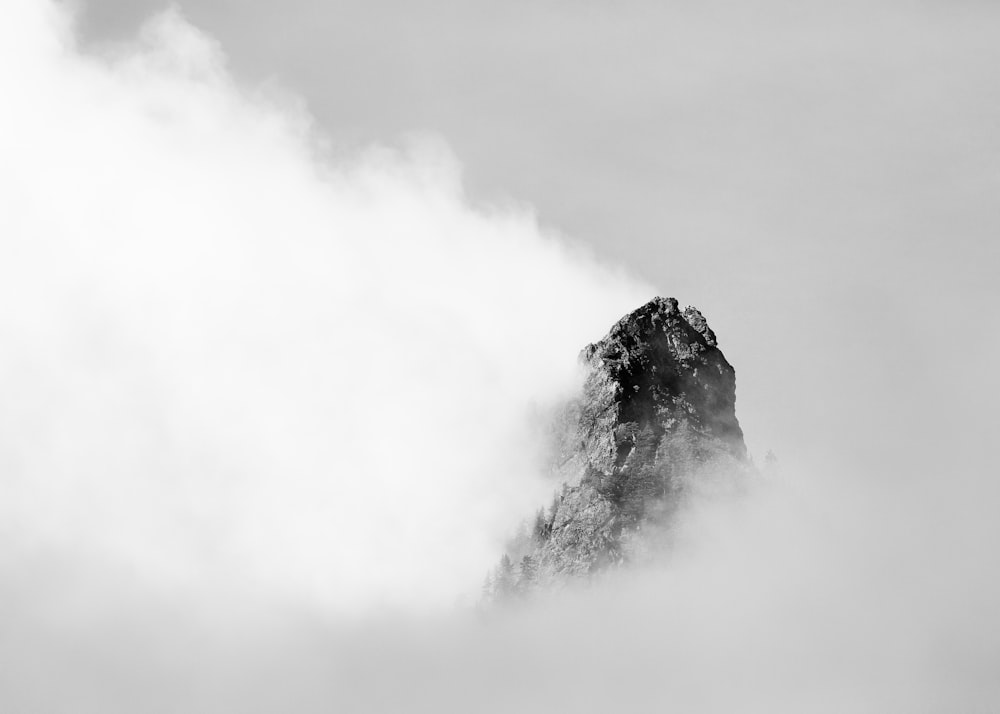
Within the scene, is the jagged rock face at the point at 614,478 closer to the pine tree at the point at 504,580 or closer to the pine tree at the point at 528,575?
the pine tree at the point at 528,575

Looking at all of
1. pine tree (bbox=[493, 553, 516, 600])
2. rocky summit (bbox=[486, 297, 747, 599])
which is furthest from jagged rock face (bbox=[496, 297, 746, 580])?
pine tree (bbox=[493, 553, 516, 600])

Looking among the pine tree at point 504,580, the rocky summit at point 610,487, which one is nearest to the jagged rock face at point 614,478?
the rocky summit at point 610,487

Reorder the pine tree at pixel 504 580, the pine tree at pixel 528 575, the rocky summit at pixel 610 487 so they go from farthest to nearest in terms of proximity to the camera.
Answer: the pine tree at pixel 504 580 < the pine tree at pixel 528 575 < the rocky summit at pixel 610 487

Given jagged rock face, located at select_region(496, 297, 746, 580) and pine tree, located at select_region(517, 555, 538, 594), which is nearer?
jagged rock face, located at select_region(496, 297, 746, 580)

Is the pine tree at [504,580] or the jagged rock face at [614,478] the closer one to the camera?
the jagged rock face at [614,478]

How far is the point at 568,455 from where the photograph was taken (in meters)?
197

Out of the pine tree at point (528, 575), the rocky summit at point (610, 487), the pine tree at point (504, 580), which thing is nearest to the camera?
the rocky summit at point (610, 487)

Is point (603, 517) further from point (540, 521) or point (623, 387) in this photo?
point (623, 387)

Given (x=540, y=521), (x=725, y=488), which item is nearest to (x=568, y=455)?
(x=540, y=521)

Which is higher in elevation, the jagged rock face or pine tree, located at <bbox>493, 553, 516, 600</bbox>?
the jagged rock face

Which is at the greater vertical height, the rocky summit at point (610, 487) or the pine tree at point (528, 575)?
the rocky summit at point (610, 487)

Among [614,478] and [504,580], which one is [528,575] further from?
[614,478]

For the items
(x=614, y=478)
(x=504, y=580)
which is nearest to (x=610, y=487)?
(x=614, y=478)

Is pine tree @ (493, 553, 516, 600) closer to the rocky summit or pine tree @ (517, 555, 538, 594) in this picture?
the rocky summit
